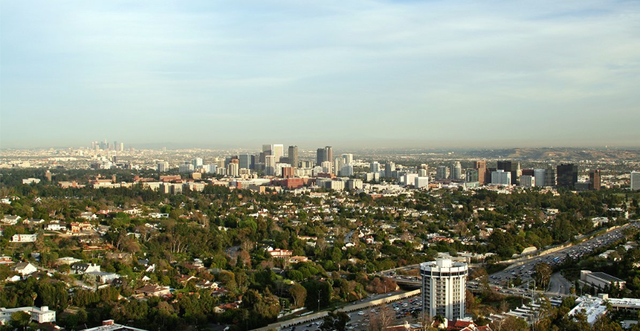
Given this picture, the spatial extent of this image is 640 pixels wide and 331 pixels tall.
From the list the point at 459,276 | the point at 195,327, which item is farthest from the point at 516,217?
the point at 195,327

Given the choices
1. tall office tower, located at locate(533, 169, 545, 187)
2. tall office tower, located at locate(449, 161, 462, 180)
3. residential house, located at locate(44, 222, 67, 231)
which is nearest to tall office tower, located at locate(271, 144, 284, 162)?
tall office tower, located at locate(449, 161, 462, 180)

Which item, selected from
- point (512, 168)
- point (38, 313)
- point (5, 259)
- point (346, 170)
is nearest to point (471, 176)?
point (512, 168)

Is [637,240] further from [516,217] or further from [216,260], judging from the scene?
[216,260]

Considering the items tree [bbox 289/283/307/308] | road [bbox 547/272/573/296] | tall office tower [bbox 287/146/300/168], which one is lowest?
road [bbox 547/272/573/296]

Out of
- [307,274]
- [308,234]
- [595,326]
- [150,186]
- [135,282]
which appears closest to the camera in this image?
[595,326]

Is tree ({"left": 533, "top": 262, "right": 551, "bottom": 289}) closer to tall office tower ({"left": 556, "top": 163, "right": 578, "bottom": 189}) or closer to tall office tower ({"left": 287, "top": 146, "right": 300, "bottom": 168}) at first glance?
tall office tower ({"left": 556, "top": 163, "right": 578, "bottom": 189})

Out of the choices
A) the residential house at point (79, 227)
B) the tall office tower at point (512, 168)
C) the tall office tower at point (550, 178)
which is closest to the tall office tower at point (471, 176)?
the tall office tower at point (512, 168)
